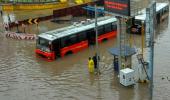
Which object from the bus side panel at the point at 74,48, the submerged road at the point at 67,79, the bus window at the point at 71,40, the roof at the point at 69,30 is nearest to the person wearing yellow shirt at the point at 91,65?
the submerged road at the point at 67,79

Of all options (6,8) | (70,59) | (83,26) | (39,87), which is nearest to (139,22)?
(83,26)

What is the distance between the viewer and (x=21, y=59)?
1148 inches

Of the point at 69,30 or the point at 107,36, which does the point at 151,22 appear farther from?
the point at 107,36

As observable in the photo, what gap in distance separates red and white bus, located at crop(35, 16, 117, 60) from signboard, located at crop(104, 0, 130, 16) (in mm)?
6069

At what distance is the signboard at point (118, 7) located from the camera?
22406 millimetres

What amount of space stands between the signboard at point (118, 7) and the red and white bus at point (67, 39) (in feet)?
19.9

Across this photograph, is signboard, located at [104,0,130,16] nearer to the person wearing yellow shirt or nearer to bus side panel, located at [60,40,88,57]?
the person wearing yellow shirt

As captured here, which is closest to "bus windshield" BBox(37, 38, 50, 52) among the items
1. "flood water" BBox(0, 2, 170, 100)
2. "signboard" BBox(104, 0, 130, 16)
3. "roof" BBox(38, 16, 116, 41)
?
"roof" BBox(38, 16, 116, 41)

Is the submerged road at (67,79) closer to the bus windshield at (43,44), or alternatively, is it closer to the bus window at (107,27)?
the bus windshield at (43,44)

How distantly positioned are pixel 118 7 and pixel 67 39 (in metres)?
7.36

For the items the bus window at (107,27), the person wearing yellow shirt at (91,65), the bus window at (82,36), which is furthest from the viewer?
the bus window at (107,27)

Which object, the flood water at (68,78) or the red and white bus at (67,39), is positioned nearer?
the flood water at (68,78)

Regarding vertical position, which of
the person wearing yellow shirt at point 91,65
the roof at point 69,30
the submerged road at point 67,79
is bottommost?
the submerged road at point 67,79

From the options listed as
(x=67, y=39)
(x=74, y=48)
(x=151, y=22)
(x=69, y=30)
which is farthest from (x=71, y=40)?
(x=151, y=22)
